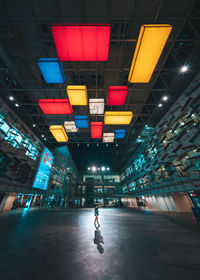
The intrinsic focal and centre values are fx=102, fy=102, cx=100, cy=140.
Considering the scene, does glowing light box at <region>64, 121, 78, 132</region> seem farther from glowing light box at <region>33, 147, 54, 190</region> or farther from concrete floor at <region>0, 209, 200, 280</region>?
glowing light box at <region>33, 147, 54, 190</region>

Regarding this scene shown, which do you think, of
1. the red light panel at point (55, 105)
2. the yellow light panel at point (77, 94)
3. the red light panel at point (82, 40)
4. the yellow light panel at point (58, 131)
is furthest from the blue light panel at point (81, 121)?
the red light panel at point (82, 40)

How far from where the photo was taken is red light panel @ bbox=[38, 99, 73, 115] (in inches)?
366

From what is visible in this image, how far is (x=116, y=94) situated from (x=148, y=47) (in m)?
3.65

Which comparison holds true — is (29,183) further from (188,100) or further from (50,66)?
(188,100)

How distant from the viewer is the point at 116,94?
889 cm

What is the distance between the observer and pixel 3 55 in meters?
9.43

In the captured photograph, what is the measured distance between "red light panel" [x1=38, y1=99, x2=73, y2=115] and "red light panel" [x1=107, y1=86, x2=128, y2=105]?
3894 millimetres

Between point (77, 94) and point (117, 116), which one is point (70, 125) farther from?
point (117, 116)

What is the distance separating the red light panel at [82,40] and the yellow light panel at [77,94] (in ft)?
6.43

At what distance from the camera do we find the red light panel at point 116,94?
8.69 m

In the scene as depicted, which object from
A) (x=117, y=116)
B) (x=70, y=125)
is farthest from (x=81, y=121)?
(x=117, y=116)

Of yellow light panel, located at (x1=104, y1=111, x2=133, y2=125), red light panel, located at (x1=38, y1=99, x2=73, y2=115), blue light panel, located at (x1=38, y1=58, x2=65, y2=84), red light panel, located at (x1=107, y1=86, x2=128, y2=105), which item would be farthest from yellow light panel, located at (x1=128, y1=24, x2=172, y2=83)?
red light panel, located at (x1=38, y1=99, x2=73, y2=115)

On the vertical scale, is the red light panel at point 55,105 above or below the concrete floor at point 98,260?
above

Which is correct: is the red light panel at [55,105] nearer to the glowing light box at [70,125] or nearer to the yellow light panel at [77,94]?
the yellow light panel at [77,94]
